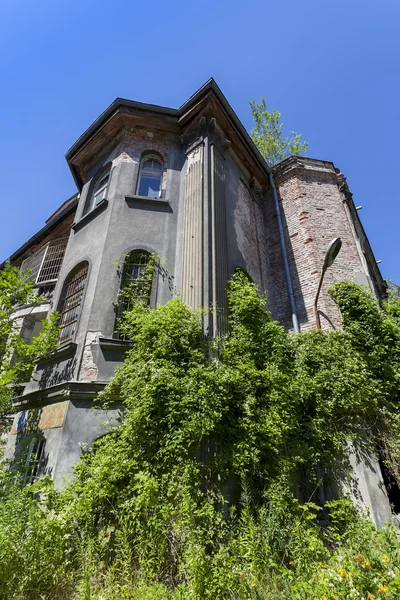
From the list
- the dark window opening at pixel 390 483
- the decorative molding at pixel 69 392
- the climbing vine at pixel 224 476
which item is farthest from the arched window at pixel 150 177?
the dark window opening at pixel 390 483

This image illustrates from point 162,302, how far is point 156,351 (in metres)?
2.28

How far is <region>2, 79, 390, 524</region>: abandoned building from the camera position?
7348 millimetres

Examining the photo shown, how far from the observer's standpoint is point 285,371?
23.3 feet

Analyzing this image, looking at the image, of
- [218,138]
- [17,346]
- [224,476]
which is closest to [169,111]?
[218,138]

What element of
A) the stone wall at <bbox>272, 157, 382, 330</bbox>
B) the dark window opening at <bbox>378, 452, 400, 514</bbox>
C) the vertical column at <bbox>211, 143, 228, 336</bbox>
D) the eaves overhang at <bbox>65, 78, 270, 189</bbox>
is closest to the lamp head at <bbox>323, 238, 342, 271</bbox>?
the stone wall at <bbox>272, 157, 382, 330</bbox>

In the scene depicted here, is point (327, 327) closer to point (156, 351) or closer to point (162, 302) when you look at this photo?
point (162, 302)

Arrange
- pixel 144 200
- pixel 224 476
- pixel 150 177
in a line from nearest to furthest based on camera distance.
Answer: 1. pixel 224 476
2. pixel 144 200
3. pixel 150 177

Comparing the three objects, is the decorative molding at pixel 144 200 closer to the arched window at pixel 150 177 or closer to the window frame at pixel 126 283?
the arched window at pixel 150 177

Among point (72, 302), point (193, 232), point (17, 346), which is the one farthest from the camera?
point (72, 302)

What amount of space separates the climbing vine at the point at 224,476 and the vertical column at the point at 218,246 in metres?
0.31

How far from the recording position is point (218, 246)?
8758 mm

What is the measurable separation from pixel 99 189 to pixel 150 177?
1.97 meters

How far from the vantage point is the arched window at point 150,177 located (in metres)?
10.7

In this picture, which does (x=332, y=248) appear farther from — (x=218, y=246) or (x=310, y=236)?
(x=310, y=236)
